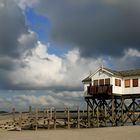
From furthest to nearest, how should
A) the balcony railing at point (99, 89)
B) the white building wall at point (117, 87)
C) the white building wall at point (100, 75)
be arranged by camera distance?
1. the white building wall at point (100, 75)
2. the balcony railing at point (99, 89)
3. the white building wall at point (117, 87)

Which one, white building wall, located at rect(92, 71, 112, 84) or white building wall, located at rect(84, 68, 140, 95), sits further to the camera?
white building wall, located at rect(92, 71, 112, 84)

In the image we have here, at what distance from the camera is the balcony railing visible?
5247 centimetres

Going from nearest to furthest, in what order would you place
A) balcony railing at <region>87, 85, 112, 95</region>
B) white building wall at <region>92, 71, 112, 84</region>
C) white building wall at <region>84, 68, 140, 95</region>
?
white building wall at <region>84, 68, 140, 95</region>, balcony railing at <region>87, 85, 112, 95</region>, white building wall at <region>92, 71, 112, 84</region>

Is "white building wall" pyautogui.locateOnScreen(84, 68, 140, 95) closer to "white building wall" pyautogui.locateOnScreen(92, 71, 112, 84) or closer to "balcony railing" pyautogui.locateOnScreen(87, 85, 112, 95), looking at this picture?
"white building wall" pyautogui.locateOnScreen(92, 71, 112, 84)

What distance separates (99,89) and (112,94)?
185 cm

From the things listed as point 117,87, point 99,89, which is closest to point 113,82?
point 117,87

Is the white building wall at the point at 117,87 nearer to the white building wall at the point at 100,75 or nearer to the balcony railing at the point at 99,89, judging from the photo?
the white building wall at the point at 100,75

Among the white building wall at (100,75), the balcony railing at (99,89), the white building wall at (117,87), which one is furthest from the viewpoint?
the white building wall at (100,75)

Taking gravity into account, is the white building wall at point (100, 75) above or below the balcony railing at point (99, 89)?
above

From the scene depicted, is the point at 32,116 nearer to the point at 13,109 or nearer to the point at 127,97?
the point at 13,109

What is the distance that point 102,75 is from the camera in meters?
53.8

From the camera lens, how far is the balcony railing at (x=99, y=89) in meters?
52.5

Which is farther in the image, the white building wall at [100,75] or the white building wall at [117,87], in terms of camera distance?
the white building wall at [100,75]

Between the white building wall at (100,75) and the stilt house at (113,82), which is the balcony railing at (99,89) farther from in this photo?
the white building wall at (100,75)
